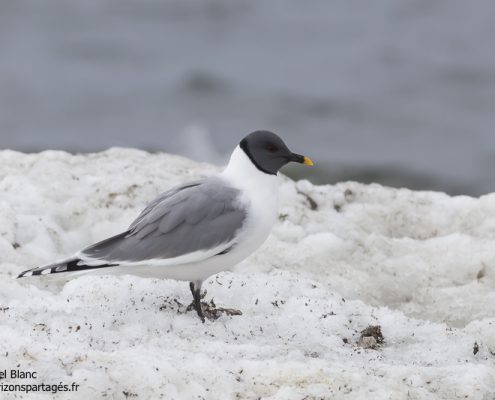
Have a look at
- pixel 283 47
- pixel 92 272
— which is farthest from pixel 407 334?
pixel 283 47

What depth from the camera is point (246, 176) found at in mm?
6801

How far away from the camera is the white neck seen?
676 cm

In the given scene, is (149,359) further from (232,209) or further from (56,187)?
(56,187)

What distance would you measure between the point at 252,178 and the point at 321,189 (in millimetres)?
2998

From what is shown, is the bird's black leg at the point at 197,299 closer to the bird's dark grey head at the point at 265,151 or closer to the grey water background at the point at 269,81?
the bird's dark grey head at the point at 265,151

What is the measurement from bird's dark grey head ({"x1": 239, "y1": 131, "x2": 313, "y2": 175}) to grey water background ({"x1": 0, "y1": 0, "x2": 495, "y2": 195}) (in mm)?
9047

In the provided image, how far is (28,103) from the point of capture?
2320 centimetres

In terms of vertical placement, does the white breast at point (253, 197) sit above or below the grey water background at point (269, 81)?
below

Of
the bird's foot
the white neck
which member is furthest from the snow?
the white neck

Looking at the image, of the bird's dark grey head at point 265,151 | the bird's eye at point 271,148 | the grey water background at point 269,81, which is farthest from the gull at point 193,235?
the grey water background at point 269,81

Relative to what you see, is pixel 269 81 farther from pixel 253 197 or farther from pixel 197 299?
pixel 197 299

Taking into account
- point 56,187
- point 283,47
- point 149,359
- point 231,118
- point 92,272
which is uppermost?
point 283,47

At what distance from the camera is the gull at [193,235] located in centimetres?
640

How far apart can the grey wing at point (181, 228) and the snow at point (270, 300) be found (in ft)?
1.32
